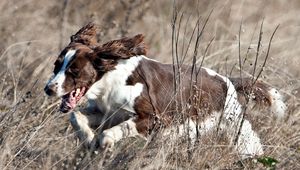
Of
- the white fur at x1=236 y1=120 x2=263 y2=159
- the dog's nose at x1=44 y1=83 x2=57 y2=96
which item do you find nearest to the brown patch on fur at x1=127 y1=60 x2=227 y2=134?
the white fur at x1=236 y1=120 x2=263 y2=159

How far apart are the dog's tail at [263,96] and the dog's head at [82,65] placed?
37.2 inches

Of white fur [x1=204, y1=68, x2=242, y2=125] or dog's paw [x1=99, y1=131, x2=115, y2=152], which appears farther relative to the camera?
white fur [x1=204, y1=68, x2=242, y2=125]

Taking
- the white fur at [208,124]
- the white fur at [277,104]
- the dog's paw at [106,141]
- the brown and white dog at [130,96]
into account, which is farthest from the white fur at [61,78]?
the white fur at [277,104]

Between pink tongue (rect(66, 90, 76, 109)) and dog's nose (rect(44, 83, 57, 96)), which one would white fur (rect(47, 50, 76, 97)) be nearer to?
dog's nose (rect(44, 83, 57, 96))

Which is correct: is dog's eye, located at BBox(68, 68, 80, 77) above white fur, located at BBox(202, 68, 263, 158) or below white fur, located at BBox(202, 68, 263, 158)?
above

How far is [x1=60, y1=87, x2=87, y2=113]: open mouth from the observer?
6.36 meters

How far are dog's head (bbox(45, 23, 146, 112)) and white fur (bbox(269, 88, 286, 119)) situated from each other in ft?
4.00

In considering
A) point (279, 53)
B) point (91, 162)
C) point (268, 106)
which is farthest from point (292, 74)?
point (91, 162)

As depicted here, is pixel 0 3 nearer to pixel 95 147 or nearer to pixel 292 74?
pixel 292 74

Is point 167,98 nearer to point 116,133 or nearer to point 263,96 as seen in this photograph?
point 116,133

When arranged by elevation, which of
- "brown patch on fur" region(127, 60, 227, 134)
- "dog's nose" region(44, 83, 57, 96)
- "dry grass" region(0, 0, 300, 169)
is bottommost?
"dry grass" region(0, 0, 300, 169)

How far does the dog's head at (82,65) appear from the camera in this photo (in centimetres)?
631

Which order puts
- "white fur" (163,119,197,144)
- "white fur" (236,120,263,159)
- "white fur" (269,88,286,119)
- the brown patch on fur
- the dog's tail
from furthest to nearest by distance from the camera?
"white fur" (269,88,286,119) → the dog's tail → the brown patch on fur → "white fur" (236,120,263,159) → "white fur" (163,119,197,144)

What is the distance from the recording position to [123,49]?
258 inches
